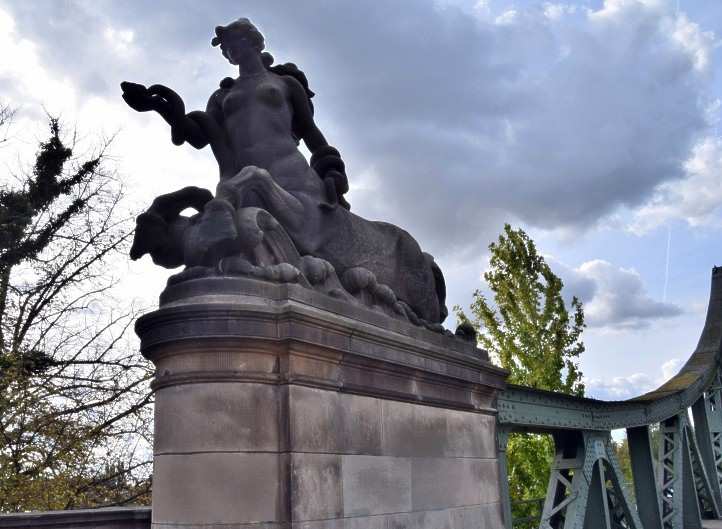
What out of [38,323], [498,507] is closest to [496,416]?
[498,507]

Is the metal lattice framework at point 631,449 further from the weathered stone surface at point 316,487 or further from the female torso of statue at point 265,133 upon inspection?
the female torso of statue at point 265,133

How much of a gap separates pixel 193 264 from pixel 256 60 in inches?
101

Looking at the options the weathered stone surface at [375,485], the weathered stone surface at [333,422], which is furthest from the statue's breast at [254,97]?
the weathered stone surface at [375,485]

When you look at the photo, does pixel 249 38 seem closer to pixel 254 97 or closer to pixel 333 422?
pixel 254 97

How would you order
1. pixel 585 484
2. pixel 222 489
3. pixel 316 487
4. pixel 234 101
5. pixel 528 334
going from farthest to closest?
1. pixel 528 334
2. pixel 585 484
3. pixel 234 101
4. pixel 316 487
5. pixel 222 489

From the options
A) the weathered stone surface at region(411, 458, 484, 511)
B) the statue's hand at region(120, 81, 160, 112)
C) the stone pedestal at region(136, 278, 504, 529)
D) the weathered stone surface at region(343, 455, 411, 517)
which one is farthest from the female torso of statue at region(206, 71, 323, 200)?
the weathered stone surface at region(411, 458, 484, 511)

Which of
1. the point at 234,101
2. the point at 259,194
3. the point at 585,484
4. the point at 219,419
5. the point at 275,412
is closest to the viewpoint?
the point at 219,419

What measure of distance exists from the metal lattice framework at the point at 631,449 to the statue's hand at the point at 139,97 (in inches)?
212

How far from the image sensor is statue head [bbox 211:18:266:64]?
7402 mm

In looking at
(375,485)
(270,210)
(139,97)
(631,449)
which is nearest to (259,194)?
(270,210)

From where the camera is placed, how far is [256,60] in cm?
743

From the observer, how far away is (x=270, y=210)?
6449 mm

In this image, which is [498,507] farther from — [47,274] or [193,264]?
[47,274]

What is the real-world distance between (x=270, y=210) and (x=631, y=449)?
12006 mm
